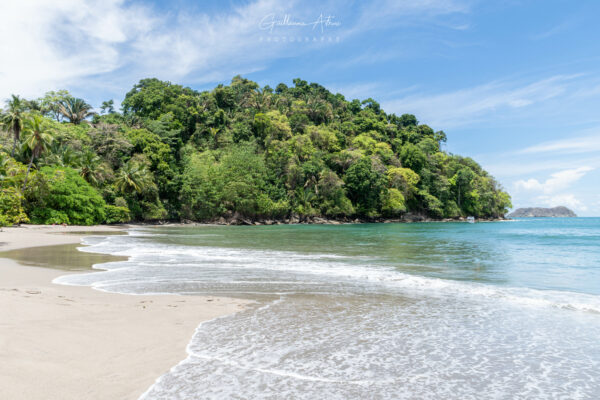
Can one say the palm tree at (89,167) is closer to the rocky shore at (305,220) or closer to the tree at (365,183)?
the rocky shore at (305,220)

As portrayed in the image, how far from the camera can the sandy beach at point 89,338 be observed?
303 cm

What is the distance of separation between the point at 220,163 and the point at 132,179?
546 inches

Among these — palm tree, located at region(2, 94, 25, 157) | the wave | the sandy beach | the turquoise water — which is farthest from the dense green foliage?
the turquoise water

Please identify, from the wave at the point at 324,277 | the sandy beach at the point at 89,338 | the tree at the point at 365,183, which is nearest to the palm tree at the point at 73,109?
the tree at the point at 365,183

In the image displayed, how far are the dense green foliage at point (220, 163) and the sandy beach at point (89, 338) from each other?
27.2 metres

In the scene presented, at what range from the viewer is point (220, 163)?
54.6 metres

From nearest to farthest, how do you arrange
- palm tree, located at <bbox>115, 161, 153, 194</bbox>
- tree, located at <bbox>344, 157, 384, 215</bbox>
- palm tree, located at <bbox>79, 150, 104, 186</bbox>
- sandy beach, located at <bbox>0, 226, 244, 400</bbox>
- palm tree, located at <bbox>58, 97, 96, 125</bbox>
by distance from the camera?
sandy beach, located at <bbox>0, 226, 244, 400</bbox>
palm tree, located at <bbox>79, 150, 104, 186</bbox>
palm tree, located at <bbox>115, 161, 153, 194</bbox>
palm tree, located at <bbox>58, 97, 96, 125</bbox>
tree, located at <bbox>344, 157, 384, 215</bbox>

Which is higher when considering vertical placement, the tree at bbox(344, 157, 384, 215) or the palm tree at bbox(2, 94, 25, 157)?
the palm tree at bbox(2, 94, 25, 157)

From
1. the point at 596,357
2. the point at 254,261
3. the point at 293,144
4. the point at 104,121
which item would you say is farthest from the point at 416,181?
the point at 596,357

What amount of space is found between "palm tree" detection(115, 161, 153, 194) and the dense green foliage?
0.17 metres

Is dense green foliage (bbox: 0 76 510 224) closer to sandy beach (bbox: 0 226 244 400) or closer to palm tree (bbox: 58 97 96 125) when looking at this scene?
palm tree (bbox: 58 97 96 125)

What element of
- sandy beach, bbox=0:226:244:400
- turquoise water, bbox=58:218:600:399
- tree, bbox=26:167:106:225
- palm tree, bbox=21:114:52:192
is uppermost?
palm tree, bbox=21:114:52:192

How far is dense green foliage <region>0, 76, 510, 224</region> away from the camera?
34594 millimetres

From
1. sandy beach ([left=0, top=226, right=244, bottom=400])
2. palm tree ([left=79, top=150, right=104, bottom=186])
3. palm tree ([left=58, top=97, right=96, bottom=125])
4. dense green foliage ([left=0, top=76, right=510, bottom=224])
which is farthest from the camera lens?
palm tree ([left=58, top=97, right=96, bottom=125])
